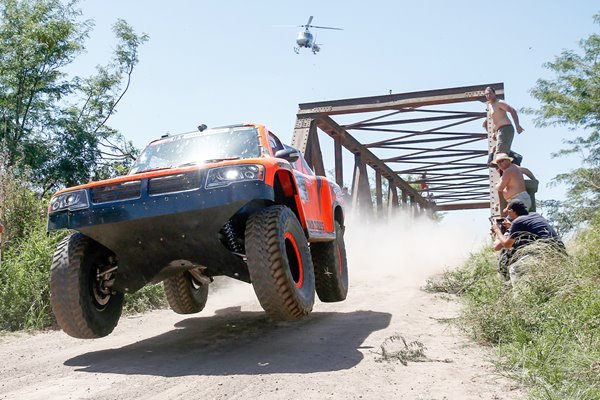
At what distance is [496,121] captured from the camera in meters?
9.09

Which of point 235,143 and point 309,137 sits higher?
point 309,137

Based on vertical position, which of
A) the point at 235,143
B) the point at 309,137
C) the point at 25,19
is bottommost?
the point at 235,143

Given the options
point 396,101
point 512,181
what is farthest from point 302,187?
point 396,101

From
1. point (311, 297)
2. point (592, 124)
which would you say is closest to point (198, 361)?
point (311, 297)

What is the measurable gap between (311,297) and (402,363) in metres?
1.08

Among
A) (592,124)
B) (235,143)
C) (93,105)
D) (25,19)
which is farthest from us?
(592,124)

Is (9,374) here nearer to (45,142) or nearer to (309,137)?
(309,137)

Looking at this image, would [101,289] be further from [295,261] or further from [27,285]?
[27,285]

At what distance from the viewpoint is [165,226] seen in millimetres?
4574

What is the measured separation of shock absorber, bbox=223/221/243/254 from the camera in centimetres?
500

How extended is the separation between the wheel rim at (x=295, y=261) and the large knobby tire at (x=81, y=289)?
1.78 m

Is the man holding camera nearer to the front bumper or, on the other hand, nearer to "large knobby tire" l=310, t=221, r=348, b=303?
"large knobby tire" l=310, t=221, r=348, b=303

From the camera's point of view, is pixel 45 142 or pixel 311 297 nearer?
pixel 311 297

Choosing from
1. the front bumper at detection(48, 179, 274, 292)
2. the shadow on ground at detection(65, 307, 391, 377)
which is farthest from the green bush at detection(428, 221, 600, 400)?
the front bumper at detection(48, 179, 274, 292)
